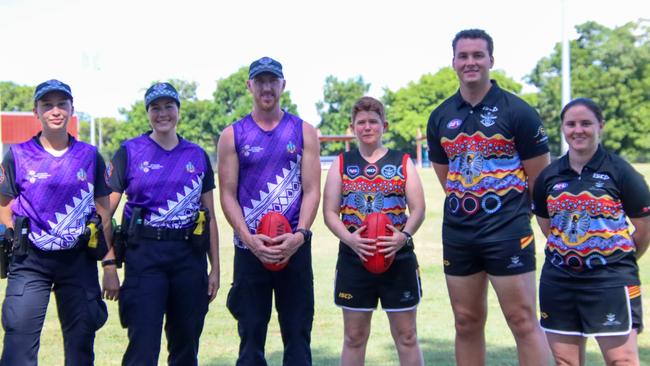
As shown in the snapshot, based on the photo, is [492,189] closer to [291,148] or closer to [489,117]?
[489,117]

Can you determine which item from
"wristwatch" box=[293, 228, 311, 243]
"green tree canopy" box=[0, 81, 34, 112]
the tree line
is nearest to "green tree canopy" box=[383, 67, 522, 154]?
the tree line

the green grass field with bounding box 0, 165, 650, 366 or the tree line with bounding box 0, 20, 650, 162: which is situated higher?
the tree line with bounding box 0, 20, 650, 162

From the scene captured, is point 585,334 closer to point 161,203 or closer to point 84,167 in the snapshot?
point 161,203

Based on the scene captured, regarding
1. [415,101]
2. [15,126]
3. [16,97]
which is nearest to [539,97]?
[415,101]

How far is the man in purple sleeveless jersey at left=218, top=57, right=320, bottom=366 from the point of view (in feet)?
16.5

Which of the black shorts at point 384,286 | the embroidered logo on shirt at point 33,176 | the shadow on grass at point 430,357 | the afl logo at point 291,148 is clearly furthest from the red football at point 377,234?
the embroidered logo on shirt at point 33,176

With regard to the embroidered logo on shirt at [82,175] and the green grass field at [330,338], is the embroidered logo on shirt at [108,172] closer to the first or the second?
the embroidered logo on shirt at [82,175]

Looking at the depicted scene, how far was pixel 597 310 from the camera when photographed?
4363 mm

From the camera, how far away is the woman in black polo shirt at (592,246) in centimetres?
436

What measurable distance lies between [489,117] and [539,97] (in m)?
69.4

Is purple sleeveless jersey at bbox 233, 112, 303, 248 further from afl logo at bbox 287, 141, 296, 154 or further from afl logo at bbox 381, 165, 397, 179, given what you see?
afl logo at bbox 381, 165, 397, 179

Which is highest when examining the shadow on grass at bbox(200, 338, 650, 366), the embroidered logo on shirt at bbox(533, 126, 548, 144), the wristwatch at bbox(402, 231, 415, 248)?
the embroidered logo on shirt at bbox(533, 126, 548, 144)

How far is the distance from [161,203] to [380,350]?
3140 millimetres

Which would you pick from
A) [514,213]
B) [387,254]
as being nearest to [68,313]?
[387,254]
